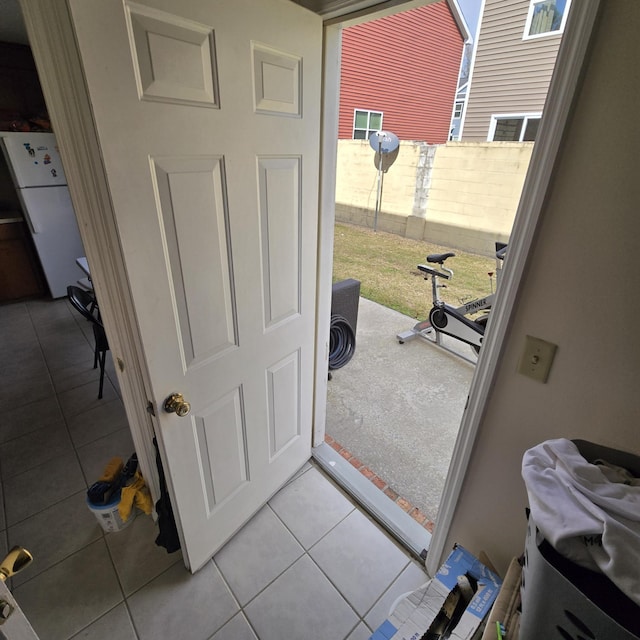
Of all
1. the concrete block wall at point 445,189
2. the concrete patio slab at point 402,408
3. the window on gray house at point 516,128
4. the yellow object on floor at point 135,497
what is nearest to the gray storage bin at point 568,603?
the concrete patio slab at point 402,408

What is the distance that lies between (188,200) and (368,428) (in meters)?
1.85

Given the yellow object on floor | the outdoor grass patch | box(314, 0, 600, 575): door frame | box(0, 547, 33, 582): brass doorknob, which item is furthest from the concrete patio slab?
box(0, 547, 33, 582): brass doorknob

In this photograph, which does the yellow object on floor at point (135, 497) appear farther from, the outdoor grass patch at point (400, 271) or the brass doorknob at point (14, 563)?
the outdoor grass patch at point (400, 271)

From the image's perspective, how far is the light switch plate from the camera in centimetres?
93

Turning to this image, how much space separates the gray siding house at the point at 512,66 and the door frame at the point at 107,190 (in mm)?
6216

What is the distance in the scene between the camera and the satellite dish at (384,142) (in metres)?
5.65

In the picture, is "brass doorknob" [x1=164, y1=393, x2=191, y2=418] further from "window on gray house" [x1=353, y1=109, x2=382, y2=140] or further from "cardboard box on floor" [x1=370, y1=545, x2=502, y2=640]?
"window on gray house" [x1=353, y1=109, x2=382, y2=140]

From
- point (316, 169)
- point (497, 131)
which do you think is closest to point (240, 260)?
point (316, 169)

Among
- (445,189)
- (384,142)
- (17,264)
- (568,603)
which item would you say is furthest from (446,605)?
(384,142)

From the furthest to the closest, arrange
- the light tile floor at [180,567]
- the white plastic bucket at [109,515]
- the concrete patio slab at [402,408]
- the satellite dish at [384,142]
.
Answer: the satellite dish at [384,142] → the concrete patio slab at [402,408] → the white plastic bucket at [109,515] → the light tile floor at [180,567]

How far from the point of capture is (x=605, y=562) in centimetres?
55

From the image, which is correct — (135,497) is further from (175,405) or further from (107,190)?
(107,190)

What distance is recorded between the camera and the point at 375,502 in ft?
5.79

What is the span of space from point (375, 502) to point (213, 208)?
5.22 feet
